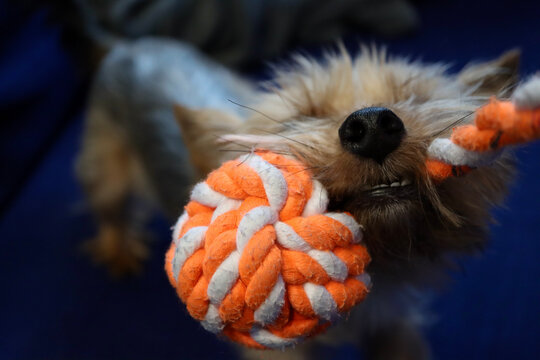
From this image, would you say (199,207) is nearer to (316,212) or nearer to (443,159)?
(316,212)


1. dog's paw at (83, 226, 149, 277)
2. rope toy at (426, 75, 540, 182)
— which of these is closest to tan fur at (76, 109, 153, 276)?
dog's paw at (83, 226, 149, 277)

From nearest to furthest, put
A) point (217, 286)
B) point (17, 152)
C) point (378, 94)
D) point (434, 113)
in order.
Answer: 1. point (217, 286)
2. point (434, 113)
3. point (378, 94)
4. point (17, 152)

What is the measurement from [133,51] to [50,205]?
784mm

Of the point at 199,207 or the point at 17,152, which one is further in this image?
the point at 17,152

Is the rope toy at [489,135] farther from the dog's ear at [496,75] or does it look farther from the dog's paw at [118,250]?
the dog's paw at [118,250]

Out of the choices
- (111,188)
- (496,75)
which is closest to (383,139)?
(496,75)

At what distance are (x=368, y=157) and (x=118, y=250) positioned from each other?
1.42 meters

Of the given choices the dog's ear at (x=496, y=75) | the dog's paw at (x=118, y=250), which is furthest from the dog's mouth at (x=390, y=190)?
the dog's paw at (x=118, y=250)

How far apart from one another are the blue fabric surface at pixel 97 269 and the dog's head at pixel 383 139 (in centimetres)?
43

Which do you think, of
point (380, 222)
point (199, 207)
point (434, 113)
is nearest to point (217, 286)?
point (199, 207)

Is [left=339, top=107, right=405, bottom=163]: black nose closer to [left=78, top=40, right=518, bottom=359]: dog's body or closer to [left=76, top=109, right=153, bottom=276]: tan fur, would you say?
[left=78, top=40, right=518, bottom=359]: dog's body

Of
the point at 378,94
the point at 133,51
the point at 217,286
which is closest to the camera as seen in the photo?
the point at 217,286

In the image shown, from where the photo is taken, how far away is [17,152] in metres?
2.07

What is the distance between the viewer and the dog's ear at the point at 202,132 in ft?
3.17
